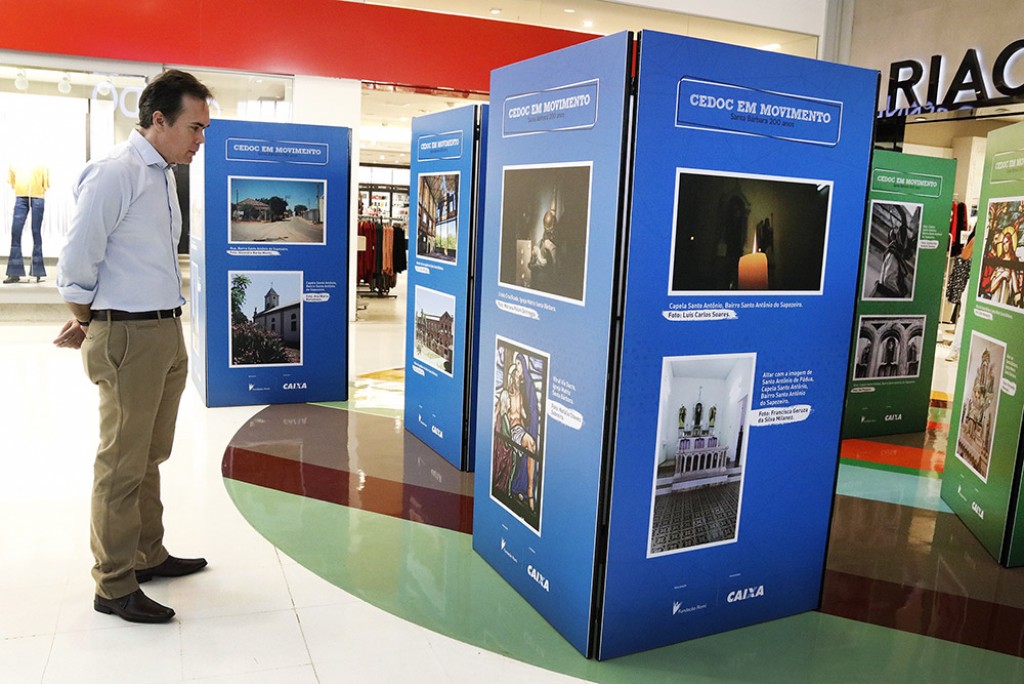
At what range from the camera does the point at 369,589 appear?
3.36m

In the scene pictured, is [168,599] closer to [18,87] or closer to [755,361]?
[755,361]

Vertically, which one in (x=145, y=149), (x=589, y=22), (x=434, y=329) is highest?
(x=589, y=22)

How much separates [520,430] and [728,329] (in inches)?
35.5

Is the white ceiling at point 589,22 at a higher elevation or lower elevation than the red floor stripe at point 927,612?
higher

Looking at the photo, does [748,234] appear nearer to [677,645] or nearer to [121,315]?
[677,645]

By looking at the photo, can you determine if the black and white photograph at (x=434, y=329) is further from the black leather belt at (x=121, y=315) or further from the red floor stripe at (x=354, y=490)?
the black leather belt at (x=121, y=315)


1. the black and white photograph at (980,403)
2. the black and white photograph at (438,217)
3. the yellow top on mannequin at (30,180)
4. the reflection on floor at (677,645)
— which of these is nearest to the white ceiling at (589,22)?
the yellow top on mannequin at (30,180)

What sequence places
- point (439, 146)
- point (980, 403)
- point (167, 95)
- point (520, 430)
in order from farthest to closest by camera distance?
point (439, 146)
point (980, 403)
point (520, 430)
point (167, 95)

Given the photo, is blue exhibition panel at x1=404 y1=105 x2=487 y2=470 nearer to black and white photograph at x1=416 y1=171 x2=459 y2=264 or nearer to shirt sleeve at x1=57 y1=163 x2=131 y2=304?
black and white photograph at x1=416 y1=171 x2=459 y2=264

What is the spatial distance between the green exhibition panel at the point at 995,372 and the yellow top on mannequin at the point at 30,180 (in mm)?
8985

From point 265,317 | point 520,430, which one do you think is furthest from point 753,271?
point 265,317

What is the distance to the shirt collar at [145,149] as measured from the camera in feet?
9.64

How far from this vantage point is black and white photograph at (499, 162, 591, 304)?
9.16 feet

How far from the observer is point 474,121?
459 cm
